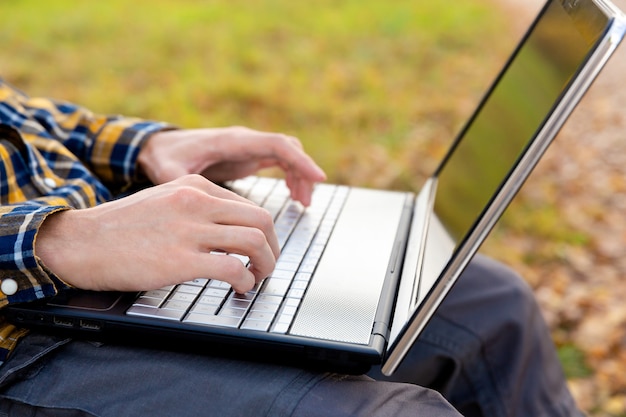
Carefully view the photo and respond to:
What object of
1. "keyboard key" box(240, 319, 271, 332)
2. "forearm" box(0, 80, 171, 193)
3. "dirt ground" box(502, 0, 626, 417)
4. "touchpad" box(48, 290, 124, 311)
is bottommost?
"dirt ground" box(502, 0, 626, 417)

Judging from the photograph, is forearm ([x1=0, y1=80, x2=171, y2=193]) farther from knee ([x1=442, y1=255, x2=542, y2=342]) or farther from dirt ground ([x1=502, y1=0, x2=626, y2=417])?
dirt ground ([x1=502, y1=0, x2=626, y2=417])

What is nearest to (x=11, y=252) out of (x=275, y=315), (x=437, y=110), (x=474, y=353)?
(x=275, y=315)

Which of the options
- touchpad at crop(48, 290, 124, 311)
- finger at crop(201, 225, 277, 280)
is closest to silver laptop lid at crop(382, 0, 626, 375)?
finger at crop(201, 225, 277, 280)

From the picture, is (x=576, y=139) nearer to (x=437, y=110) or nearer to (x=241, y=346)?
(x=437, y=110)

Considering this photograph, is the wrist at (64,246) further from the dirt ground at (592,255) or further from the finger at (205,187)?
the dirt ground at (592,255)

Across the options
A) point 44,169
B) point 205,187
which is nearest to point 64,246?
point 205,187

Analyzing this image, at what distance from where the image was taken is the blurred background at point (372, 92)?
108 inches

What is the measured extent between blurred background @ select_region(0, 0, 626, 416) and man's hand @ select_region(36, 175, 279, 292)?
145 centimetres

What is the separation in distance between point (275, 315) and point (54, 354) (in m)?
0.32

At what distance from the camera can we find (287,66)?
4.45 m

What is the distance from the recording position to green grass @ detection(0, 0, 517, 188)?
12.2 ft

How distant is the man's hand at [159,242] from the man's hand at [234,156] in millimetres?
387

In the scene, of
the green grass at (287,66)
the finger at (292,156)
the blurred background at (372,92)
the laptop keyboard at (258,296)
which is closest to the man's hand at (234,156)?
the finger at (292,156)

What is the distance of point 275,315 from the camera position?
3.39 ft
